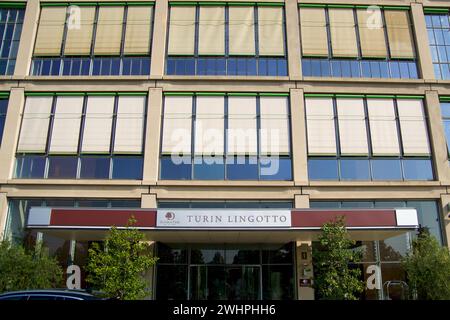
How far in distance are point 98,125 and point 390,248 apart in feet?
54.2

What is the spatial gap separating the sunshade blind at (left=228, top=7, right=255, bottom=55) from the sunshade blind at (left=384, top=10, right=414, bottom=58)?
26.7ft

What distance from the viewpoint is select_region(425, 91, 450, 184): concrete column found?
822 inches

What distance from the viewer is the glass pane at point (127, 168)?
67.9 feet

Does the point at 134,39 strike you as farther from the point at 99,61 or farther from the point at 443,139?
the point at 443,139

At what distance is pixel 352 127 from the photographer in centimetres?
2175

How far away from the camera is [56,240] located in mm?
19875

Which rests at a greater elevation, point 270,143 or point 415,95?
point 415,95

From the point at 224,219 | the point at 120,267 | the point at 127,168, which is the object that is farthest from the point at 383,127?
the point at 120,267

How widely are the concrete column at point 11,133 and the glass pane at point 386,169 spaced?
19.1 meters

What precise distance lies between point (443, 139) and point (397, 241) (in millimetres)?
6280

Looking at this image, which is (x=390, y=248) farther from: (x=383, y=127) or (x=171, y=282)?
(x=171, y=282)

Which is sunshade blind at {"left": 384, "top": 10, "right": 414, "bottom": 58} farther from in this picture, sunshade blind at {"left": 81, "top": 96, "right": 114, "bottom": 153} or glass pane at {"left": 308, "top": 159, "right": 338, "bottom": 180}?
sunshade blind at {"left": 81, "top": 96, "right": 114, "bottom": 153}
